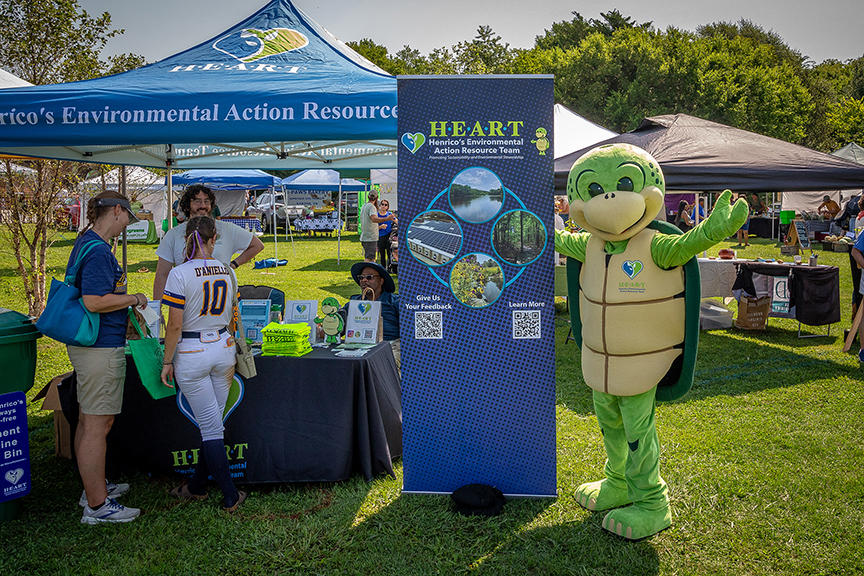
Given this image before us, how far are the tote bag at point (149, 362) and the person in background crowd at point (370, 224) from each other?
28.3ft

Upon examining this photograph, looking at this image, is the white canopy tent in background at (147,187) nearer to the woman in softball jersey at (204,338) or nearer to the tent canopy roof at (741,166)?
the woman in softball jersey at (204,338)

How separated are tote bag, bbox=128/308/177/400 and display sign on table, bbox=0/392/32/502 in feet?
1.92

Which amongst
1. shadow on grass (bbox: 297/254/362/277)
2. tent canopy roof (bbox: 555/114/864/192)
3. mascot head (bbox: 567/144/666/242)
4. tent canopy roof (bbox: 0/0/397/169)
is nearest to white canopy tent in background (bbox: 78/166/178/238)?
shadow on grass (bbox: 297/254/362/277)

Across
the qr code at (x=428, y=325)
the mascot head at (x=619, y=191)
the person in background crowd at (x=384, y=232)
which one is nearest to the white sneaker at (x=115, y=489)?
the qr code at (x=428, y=325)

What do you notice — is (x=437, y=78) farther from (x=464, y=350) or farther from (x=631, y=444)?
(x=631, y=444)

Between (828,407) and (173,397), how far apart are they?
5069 millimetres

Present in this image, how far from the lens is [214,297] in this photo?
327 centimetres

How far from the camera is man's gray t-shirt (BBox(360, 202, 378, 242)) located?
1198 centimetres

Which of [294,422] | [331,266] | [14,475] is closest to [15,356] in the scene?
[14,475]

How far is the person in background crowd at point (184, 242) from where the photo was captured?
4.33m

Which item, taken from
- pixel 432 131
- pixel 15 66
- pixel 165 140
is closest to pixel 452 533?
pixel 432 131

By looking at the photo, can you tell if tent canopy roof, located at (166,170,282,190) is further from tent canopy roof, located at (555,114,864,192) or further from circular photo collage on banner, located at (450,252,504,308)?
circular photo collage on banner, located at (450,252,504,308)

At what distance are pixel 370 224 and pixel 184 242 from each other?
25.3 feet

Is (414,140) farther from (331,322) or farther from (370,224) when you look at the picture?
(370,224)
